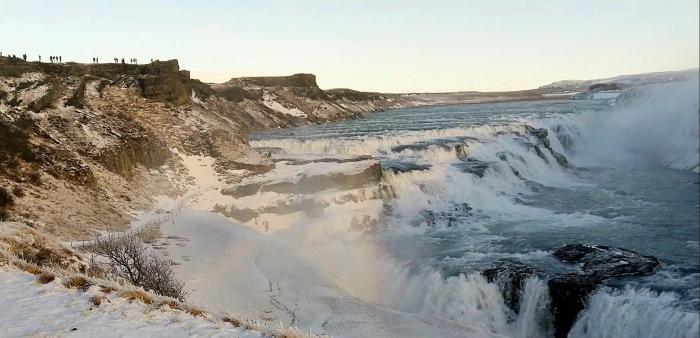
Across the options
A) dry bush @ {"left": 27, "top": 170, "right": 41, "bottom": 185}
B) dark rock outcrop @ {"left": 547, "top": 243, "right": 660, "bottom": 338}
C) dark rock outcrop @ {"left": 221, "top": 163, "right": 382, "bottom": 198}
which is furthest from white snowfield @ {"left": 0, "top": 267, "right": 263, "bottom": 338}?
dark rock outcrop @ {"left": 221, "top": 163, "right": 382, "bottom": 198}

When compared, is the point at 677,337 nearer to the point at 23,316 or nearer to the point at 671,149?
the point at 23,316

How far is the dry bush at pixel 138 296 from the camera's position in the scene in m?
9.47

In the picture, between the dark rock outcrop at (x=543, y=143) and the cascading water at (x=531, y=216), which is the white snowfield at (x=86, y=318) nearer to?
the cascading water at (x=531, y=216)

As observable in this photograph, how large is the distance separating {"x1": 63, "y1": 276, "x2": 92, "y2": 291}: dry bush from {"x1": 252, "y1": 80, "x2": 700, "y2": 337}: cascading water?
1050cm

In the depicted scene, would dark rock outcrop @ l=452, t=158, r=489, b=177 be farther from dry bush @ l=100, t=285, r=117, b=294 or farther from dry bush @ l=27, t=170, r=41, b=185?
dry bush @ l=100, t=285, r=117, b=294

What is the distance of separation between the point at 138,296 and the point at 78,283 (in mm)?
1366

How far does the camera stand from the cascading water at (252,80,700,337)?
51.6 feet

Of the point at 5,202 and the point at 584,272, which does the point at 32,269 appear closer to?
the point at 5,202

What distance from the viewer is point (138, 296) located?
31.4ft

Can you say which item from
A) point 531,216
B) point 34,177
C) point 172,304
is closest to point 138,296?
point 172,304

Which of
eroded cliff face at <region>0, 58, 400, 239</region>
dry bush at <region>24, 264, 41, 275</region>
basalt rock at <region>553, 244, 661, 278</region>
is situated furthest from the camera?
eroded cliff face at <region>0, 58, 400, 239</region>

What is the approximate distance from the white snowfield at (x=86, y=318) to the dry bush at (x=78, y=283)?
0.12 meters

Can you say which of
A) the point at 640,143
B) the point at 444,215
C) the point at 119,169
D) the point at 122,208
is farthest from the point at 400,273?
the point at 640,143

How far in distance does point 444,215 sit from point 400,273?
27.0ft
